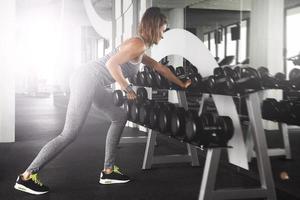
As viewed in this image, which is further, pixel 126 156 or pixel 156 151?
pixel 156 151

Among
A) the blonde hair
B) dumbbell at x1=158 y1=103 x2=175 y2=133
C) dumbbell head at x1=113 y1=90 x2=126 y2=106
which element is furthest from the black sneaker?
the blonde hair

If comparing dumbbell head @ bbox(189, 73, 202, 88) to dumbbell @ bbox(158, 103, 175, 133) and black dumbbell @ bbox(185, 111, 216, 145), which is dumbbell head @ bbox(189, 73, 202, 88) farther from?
black dumbbell @ bbox(185, 111, 216, 145)

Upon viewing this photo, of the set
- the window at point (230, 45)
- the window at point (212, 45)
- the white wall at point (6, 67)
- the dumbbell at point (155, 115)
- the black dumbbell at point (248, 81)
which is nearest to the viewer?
the black dumbbell at point (248, 81)

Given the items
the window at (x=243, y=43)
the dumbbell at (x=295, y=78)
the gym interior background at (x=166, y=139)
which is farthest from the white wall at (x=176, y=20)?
the dumbbell at (x=295, y=78)

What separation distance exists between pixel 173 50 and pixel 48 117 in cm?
267

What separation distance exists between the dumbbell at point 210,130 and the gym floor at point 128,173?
1.32 feet

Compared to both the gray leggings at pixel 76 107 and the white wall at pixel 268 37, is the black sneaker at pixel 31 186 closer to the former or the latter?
the gray leggings at pixel 76 107

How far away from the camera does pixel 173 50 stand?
420 centimetres

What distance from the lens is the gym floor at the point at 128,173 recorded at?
2.08 meters

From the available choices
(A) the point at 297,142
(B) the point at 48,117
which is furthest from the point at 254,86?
(B) the point at 48,117

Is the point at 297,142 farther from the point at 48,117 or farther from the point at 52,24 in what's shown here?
the point at 52,24

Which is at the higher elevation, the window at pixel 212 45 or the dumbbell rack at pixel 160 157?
the window at pixel 212 45

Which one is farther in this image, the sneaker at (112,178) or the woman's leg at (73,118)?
the sneaker at (112,178)

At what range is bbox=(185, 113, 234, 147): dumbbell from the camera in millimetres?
1754
